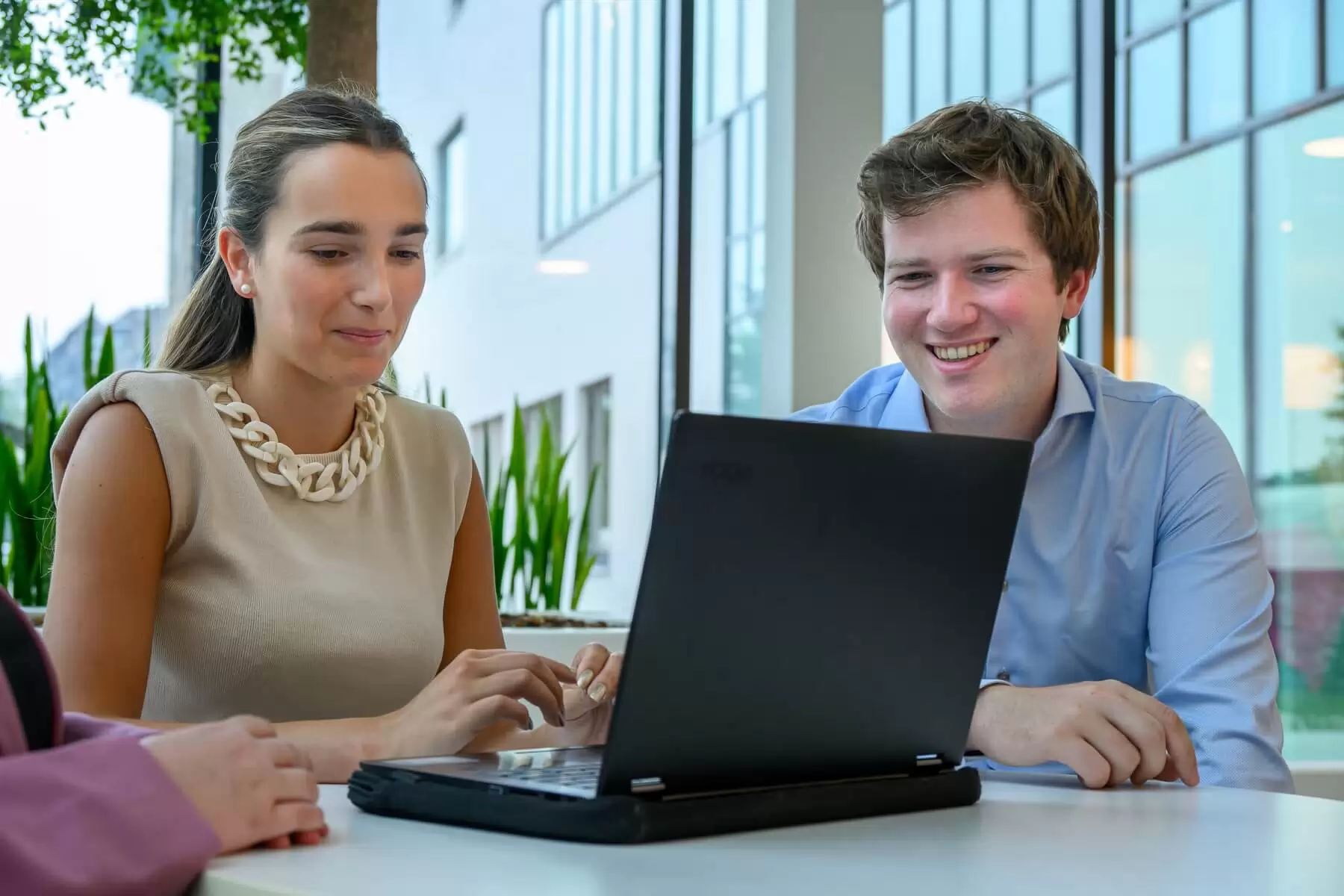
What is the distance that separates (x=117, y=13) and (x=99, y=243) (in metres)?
0.59

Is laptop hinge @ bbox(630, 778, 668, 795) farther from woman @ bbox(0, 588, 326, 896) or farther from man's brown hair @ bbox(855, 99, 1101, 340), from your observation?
man's brown hair @ bbox(855, 99, 1101, 340)

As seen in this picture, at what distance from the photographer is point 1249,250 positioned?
436 centimetres

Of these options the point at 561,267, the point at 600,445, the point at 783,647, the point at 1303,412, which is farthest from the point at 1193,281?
the point at 783,647

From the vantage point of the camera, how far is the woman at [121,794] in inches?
26.4

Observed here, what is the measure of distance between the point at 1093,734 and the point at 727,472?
0.52 metres

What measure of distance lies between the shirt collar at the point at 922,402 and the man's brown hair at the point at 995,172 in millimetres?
118

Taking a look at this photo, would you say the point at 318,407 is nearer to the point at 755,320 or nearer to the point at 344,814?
the point at 344,814

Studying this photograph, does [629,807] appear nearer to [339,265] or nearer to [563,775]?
[563,775]

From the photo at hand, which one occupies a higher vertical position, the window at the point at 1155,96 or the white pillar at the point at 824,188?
the window at the point at 1155,96

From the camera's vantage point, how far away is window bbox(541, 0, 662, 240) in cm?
430

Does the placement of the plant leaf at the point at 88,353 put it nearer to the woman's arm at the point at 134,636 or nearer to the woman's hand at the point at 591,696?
the woman's arm at the point at 134,636

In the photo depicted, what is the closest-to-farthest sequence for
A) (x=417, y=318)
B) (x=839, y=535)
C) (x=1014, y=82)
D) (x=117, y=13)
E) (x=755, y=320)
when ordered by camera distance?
(x=839, y=535) < (x=117, y=13) < (x=755, y=320) < (x=417, y=318) < (x=1014, y=82)

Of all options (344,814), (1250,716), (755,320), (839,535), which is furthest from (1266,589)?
(755,320)

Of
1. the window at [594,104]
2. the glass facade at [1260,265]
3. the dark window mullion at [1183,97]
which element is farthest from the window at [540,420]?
the dark window mullion at [1183,97]
